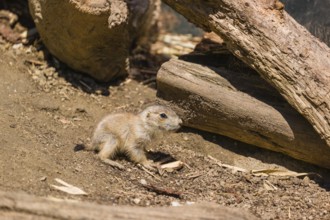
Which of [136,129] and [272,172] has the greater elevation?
[272,172]

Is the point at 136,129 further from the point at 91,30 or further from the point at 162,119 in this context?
the point at 91,30

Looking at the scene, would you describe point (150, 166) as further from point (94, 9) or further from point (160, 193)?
point (94, 9)

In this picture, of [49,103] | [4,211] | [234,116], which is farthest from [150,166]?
[4,211]

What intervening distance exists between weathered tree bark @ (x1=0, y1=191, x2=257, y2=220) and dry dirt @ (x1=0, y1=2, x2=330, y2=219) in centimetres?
48

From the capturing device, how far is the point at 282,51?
6.30m

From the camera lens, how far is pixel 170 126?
23.1 ft

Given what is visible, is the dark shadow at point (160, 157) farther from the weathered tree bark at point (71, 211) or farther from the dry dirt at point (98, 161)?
the weathered tree bark at point (71, 211)

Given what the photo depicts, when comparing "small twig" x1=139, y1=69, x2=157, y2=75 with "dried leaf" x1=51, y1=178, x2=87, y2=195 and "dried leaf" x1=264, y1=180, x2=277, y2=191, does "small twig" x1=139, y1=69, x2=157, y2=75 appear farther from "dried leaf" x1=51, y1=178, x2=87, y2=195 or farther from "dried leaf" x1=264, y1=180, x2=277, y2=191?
"dried leaf" x1=51, y1=178, x2=87, y2=195

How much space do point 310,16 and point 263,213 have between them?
2.54m

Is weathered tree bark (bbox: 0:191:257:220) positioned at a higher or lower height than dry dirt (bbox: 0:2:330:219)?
higher

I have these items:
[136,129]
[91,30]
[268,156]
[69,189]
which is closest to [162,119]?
[136,129]

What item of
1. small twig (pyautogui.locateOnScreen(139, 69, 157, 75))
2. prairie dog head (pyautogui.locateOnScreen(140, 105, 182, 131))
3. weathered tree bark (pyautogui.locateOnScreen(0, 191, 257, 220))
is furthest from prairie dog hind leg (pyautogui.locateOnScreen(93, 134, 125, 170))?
small twig (pyautogui.locateOnScreen(139, 69, 157, 75))

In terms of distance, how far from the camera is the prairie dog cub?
6.92 meters

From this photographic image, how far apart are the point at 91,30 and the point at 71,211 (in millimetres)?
3249
